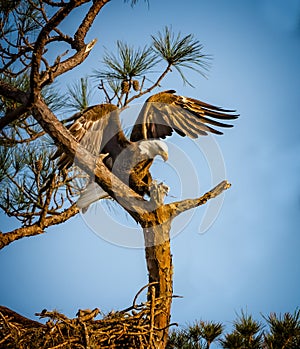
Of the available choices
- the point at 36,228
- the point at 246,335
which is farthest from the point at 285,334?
the point at 36,228

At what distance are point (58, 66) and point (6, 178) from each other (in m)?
1.12

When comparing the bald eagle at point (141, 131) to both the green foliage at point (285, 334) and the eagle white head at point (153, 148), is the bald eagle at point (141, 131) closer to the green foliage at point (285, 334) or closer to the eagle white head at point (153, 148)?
the eagle white head at point (153, 148)

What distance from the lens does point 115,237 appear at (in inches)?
81.9

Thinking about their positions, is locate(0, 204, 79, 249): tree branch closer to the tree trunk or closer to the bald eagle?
the bald eagle

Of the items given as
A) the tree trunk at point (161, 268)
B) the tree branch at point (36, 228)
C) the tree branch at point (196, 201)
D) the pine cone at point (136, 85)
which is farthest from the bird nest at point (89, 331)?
the pine cone at point (136, 85)

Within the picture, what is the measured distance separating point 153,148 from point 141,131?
13 cm

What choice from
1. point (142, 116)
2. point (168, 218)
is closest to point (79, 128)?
point (142, 116)

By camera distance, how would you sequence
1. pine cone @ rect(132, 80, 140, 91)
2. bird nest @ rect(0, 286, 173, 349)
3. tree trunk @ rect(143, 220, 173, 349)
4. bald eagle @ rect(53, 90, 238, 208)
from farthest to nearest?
pine cone @ rect(132, 80, 140, 91), bald eagle @ rect(53, 90, 238, 208), tree trunk @ rect(143, 220, 173, 349), bird nest @ rect(0, 286, 173, 349)

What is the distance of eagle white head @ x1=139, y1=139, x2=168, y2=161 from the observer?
2.01 meters

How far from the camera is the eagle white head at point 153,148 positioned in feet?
6.59

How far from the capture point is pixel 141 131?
2.12m

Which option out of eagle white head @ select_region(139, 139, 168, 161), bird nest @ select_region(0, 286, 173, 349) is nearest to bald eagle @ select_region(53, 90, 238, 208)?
eagle white head @ select_region(139, 139, 168, 161)

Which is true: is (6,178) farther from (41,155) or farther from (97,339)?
(97,339)

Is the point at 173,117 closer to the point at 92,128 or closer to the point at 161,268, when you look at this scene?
the point at 92,128
